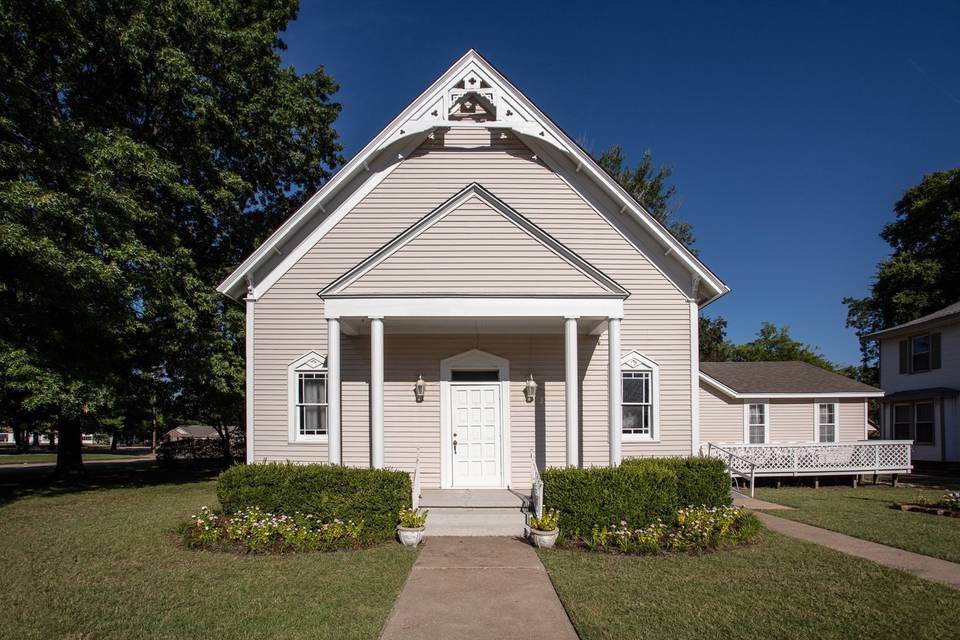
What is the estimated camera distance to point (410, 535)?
30.1 ft

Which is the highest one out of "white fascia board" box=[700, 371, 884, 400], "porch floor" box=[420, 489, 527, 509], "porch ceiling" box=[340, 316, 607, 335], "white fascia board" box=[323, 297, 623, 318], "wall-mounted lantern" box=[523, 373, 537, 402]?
"white fascia board" box=[323, 297, 623, 318]

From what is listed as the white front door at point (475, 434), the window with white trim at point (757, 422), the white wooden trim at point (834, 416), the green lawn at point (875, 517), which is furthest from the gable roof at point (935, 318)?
the white front door at point (475, 434)

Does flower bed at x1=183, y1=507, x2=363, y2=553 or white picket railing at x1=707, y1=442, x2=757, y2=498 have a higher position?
flower bed at x1=183, y1=507, x2=363, y2=553

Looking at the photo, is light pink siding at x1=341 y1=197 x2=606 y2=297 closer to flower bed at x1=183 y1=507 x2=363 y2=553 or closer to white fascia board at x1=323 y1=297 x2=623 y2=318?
white fascia board at x1=323 y1=297 x2=623 y2=318

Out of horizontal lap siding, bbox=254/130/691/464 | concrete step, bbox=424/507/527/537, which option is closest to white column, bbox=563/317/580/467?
concrete step, bbox=424/507/527/537

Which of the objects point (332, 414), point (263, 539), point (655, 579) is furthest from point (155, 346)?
point (655, 579)

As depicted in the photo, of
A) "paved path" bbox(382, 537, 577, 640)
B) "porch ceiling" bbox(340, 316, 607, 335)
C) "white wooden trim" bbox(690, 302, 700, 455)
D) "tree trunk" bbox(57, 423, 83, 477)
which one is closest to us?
"paved path" bbox(382, 537, 577, 640)

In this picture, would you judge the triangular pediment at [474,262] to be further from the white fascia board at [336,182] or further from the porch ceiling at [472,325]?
the white fascia board at [336,182]

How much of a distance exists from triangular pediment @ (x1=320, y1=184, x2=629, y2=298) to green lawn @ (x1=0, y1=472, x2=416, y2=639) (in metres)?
4.91

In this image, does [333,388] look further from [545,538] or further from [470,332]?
[545,538]

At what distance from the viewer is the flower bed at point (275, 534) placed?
898 centimetres

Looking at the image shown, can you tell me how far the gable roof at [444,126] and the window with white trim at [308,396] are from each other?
1996 millimetres

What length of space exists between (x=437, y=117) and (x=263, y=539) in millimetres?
9546

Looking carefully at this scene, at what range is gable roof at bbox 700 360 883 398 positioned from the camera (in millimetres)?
20438
